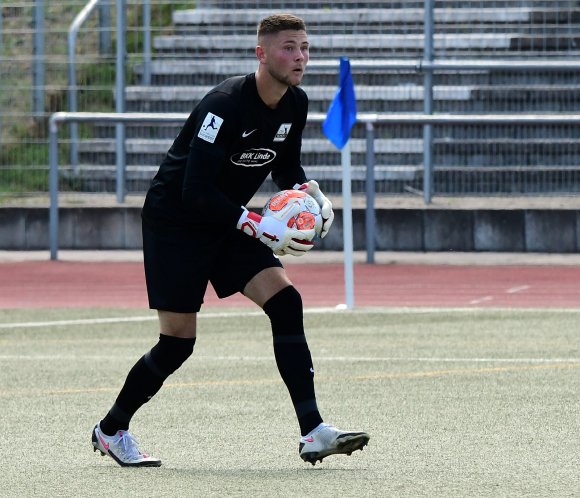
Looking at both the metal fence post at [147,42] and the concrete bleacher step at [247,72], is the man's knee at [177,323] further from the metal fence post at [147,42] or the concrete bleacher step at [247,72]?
the metal fence post at [147,42]

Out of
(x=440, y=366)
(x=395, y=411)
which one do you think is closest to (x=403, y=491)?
(x=395, y=411)

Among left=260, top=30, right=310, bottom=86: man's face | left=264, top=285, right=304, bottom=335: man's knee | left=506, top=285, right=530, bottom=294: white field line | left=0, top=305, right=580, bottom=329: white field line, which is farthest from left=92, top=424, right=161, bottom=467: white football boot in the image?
left=506, top=285, right=530, bottom=294: white field line

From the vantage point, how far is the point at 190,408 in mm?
8984

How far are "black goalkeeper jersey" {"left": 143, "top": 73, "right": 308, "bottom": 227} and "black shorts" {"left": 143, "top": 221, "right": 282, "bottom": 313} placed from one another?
7 cm

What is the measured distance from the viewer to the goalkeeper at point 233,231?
276 inches

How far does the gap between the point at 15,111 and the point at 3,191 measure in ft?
3.25

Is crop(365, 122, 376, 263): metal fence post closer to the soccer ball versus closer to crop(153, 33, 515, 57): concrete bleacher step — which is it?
crop(153, 33, 515, 57): concrete bleacher step

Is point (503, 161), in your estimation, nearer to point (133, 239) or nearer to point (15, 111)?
point (133, 239)

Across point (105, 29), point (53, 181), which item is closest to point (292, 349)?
point (53, 181)

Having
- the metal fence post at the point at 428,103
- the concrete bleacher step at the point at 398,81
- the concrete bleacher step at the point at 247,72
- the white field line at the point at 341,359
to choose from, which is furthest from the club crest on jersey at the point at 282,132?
the concrete bleacher step at the point at 247,72

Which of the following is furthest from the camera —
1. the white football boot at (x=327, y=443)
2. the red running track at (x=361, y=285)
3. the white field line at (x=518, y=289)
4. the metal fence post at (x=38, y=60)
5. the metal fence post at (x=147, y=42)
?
the metal fence post at (x=147, y=42)

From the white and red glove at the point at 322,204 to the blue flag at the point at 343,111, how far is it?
7335 millimetres

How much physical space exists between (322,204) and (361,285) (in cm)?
996

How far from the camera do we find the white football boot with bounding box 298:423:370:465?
693cm
